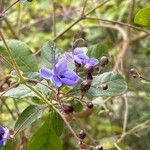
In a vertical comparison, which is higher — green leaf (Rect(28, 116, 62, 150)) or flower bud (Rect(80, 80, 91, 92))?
flower bud (Rect(80, 80, 91, 92))

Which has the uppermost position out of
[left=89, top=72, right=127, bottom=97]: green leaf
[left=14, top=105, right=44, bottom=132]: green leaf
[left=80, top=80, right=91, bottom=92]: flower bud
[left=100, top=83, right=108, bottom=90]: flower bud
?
[left=80, top=80, right=91, bottom=92]: flower bud

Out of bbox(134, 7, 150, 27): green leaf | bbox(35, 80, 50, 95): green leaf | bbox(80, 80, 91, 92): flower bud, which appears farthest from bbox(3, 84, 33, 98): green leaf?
bbox(134, 7, 150, 27): green leaf

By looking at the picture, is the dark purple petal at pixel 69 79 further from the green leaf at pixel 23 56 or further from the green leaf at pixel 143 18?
the green leaf at pixel 143 18

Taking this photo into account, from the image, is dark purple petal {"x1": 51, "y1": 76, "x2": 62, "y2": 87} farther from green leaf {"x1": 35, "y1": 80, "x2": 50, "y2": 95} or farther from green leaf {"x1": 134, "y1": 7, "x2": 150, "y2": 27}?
green leaf {"x1": 134, "y1": 7, "x2": 150, "y2": 27}

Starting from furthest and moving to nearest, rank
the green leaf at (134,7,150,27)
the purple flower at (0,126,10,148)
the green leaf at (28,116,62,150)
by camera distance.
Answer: the green leaf at (134,7,150,27)
the green leaf at (28,116,62,150)
the purple flower at (0,126,10,148)

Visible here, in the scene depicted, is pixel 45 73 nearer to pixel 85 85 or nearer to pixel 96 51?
pixel 85 85

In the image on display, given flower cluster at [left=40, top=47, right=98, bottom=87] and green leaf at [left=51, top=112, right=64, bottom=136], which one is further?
green leaf at [left=51, top=112, right=64, bottom=136]

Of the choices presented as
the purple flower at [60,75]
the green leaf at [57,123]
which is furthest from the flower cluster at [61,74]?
the green leaf at [57,123]

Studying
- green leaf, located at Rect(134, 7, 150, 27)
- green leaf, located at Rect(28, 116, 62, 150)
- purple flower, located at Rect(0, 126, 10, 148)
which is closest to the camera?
purple flower, located at Rect(0, 126, 10, 148)
